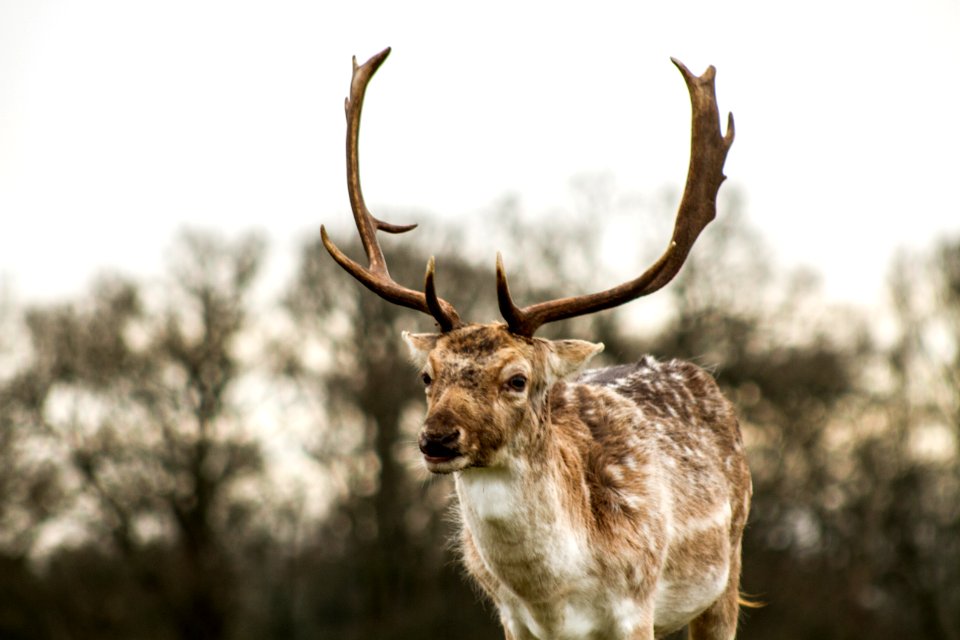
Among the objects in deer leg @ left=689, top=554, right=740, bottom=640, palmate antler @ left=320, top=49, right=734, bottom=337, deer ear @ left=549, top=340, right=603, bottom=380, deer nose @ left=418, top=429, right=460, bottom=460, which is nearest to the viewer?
deer nose @ left=418, top=429, right=460, bottom=460

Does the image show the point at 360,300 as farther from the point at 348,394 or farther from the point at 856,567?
the point at 856,567

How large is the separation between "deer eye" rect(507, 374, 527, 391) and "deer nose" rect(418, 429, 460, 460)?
21.4 inches

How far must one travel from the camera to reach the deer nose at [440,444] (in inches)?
239

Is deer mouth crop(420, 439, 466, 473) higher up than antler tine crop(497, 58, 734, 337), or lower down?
lower down

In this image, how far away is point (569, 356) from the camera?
277 inches

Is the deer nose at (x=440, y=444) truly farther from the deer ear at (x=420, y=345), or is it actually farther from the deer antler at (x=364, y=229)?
the deer antler at (x=364, y=229)

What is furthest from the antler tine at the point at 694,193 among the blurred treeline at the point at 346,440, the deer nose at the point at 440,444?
the blurred treeline at the point at 346,440

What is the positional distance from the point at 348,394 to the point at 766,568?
886 centimetres

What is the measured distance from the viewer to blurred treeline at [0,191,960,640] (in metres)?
25.7

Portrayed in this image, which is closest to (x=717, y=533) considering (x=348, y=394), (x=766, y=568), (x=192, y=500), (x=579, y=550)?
(x=579, y=550)

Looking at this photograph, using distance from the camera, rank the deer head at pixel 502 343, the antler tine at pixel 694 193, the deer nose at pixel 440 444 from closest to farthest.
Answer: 1. the deer nose at pixel 440 444
2. the deer head at pixel 502 343
3. the antler tine at pixel 694 193

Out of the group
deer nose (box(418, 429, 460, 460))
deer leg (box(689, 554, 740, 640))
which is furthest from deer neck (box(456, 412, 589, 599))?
deer leg (box(689, 554, 740, 640))

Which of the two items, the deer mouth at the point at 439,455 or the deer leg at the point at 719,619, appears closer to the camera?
the deer mouth at the point at 439,455

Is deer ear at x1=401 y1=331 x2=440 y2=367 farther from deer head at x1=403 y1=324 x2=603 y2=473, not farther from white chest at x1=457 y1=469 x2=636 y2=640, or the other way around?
white chest at x1=457 y1=469 x2=636 y2=640
